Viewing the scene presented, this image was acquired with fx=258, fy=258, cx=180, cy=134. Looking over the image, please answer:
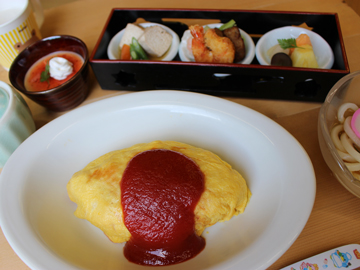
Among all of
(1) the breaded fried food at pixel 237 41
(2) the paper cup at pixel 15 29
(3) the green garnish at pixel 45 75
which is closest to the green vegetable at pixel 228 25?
(1) the breaded fried food at pixel 237 41

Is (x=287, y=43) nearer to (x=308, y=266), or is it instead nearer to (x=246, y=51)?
(x=246, y=51)

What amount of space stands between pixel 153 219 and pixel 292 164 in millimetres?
553

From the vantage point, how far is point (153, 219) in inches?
37.2

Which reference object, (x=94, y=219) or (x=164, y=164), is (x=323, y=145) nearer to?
(x=164, y=164)

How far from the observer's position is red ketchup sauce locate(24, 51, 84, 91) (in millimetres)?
1465

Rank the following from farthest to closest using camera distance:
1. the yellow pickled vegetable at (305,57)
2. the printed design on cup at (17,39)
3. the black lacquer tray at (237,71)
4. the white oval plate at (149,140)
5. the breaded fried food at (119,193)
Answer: the printed design on cup at (17,39), the yellow pickled vegetable at (305,57), the black lacquer tray at (237,71), the breaded fried food at (119,193), the white oval plate at (149,140)

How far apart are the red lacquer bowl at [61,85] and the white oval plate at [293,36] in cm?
102

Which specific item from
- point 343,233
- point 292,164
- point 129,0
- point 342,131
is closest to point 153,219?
point 292,164

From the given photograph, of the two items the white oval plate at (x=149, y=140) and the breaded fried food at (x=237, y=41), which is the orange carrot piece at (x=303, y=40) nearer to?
the breaded fried food at (x=237, y=41)

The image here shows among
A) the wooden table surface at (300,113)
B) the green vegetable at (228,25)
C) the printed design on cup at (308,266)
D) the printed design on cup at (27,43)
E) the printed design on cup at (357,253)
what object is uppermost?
the printed design on cup at (27,43)

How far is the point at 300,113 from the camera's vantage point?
55.4 inches

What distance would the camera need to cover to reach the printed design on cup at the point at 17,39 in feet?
5.05

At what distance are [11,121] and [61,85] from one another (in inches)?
11.6

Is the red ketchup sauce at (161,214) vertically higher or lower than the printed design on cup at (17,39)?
lower
